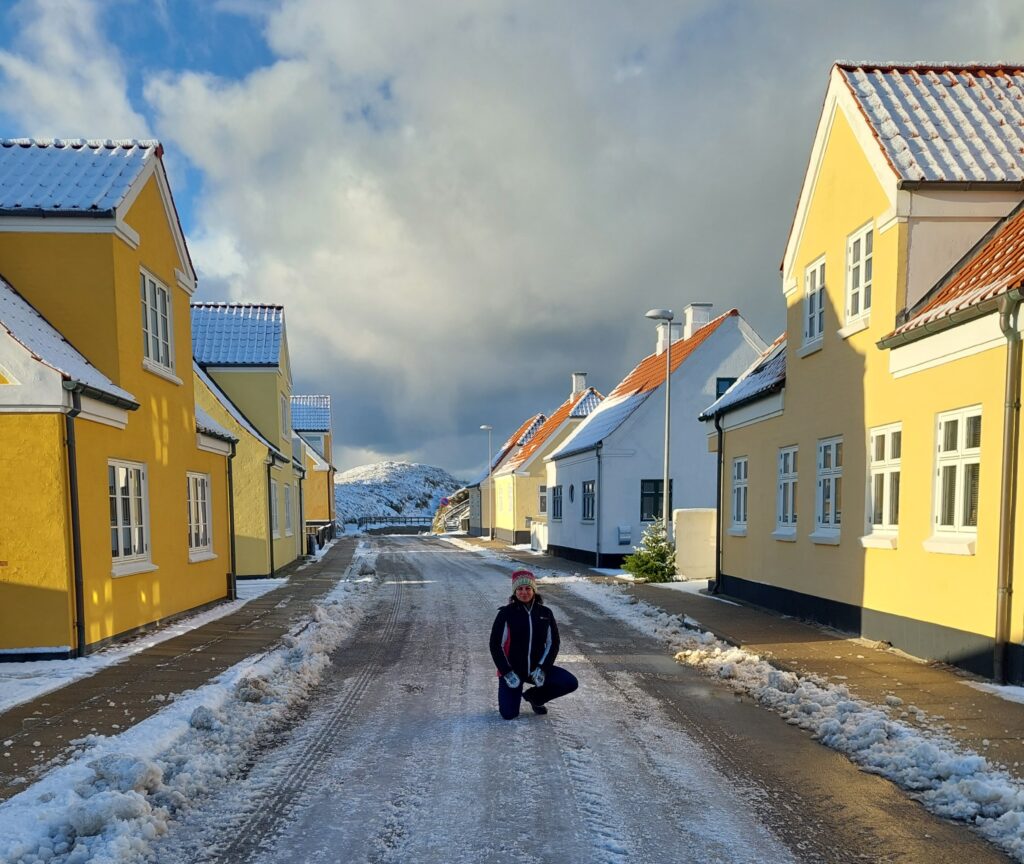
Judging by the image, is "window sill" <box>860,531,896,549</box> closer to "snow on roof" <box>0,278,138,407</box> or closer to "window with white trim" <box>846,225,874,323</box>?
"window with white trim" <box>846,225,874,323</box>

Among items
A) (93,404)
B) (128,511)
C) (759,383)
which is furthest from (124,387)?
(759,383)

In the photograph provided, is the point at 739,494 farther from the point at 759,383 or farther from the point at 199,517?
the point at 199,517

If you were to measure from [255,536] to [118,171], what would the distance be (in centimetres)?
996

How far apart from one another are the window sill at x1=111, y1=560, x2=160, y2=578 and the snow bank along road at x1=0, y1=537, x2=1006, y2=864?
2.98m

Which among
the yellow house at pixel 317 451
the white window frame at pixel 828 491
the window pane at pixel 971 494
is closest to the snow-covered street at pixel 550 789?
the window pane at pixel 971 494

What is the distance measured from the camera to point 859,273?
9562 millimetres

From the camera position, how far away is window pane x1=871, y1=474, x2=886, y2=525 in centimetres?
880

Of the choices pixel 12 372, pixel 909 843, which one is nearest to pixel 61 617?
pixel 12 372

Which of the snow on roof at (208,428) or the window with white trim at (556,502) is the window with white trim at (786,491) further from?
the window with white trim at (556,502)

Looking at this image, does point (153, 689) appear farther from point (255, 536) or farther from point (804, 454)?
point (255, 536)

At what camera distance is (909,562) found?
798 centimetres

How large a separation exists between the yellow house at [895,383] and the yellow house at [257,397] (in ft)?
40.4

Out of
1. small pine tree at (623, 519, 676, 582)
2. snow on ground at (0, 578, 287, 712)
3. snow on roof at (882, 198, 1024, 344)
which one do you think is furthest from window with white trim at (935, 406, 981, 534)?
small pine tree at (623, 519, 676, 582)

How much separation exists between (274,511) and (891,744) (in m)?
17.3
